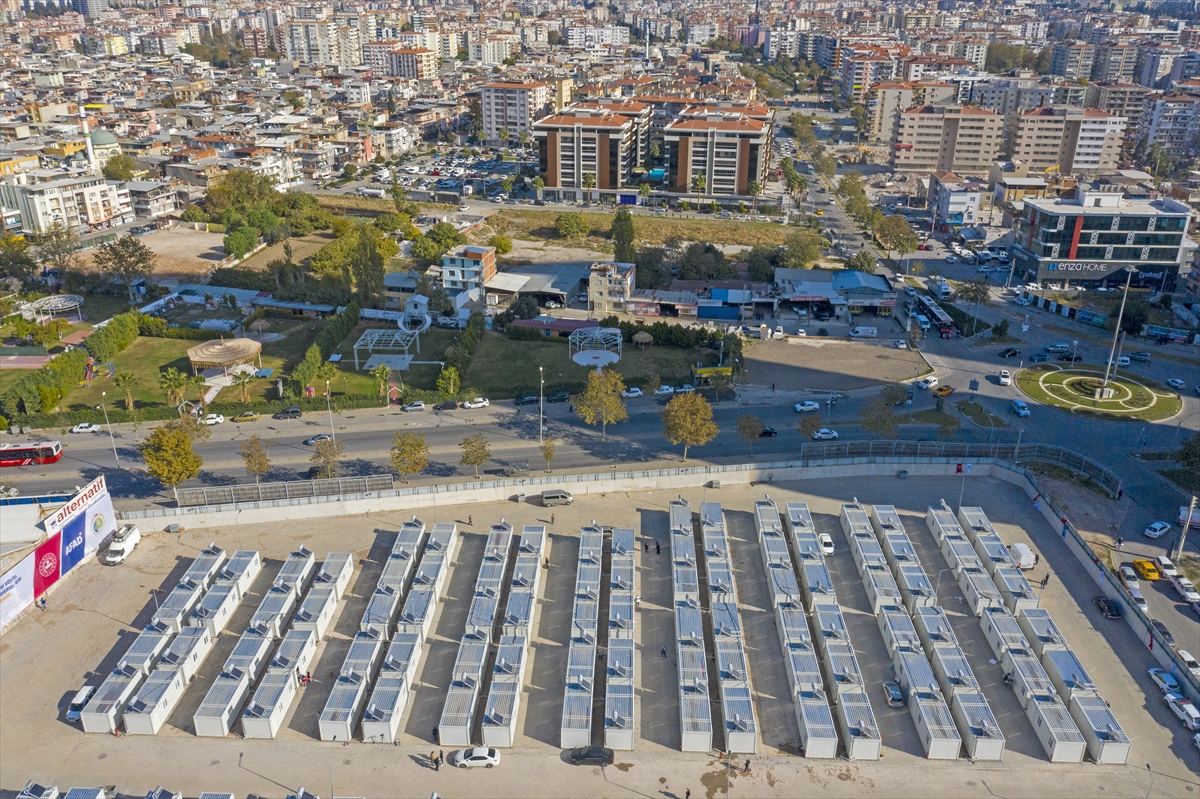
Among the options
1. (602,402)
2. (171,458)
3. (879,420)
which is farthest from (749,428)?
(171,458)

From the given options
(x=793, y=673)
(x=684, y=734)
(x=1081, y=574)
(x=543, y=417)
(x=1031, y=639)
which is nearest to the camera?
(x=684, y=734)

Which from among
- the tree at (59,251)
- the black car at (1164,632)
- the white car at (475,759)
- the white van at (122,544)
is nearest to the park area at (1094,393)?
the black car at (1164,632)

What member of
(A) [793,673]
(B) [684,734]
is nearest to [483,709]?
(B) [684,734]

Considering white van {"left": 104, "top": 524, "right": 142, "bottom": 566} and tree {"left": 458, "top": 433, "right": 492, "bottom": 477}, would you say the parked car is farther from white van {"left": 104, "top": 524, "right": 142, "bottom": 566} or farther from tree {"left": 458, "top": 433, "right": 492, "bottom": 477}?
white van {"left": 104, "top": 524, "right": 142, "bottom": 566}

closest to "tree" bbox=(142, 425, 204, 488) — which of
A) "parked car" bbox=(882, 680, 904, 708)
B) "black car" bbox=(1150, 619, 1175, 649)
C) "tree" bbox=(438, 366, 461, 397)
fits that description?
"tree" bbox=(438, 366, 461, 397)

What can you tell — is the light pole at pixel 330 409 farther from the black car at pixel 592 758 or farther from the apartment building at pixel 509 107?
the apartment building at pixel 509 107

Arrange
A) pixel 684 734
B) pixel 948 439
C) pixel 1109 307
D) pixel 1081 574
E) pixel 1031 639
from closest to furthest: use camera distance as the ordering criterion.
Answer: pixel 684 734 < pixel 1031 639 < pixel 1081 574 < pixel 948 439 < pixel 1109 307

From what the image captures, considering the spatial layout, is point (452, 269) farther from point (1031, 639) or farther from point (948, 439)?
point (1031, 639)

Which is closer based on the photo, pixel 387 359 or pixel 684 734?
pixel 684 734
